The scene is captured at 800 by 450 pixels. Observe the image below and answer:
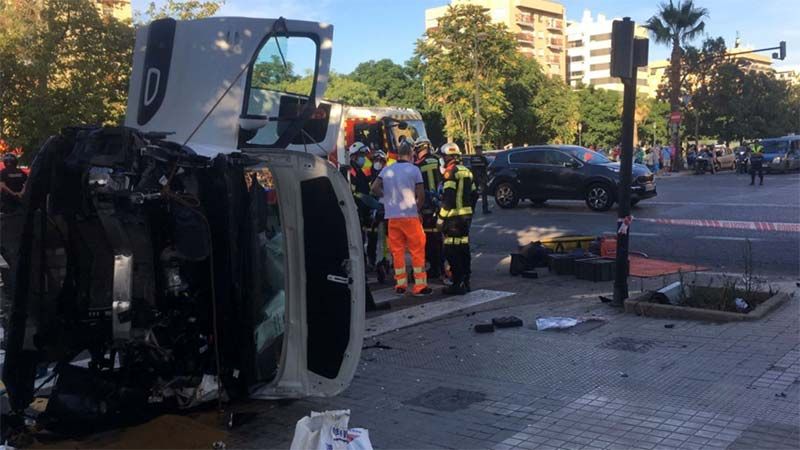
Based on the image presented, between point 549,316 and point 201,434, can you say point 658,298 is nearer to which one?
point 549,316

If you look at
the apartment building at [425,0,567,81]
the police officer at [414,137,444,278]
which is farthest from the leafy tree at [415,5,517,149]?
the apartment building at [425,0,567,81]

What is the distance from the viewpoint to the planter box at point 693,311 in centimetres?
705

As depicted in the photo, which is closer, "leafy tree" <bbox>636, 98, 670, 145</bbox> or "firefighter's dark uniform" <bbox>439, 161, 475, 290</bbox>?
"firefighter's dark uniform" <bbox>439, 161, 475, 290</bbox>

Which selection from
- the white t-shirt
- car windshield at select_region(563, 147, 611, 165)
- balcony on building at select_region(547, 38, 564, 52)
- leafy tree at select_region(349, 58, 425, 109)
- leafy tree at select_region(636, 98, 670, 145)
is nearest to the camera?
the white t-shirt

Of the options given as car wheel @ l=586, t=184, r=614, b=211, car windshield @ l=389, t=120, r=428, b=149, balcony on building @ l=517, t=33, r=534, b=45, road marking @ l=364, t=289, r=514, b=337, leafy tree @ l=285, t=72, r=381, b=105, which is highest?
balcony on building @ l=517, t=33, r=534, b=45

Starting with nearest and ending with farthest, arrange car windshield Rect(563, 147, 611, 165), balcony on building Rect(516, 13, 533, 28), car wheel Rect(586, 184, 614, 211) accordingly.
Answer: car wheel Rect(586, 184, 614, 211), car windshield Rect(563, 147, 611, 165), balcony on building Rect(516, 13, 533, 28)

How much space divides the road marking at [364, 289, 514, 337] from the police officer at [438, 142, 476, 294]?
308mm

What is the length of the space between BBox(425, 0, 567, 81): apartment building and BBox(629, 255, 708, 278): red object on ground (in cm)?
10715

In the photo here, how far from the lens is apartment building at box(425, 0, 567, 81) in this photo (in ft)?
390

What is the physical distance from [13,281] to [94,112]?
66.0 ft

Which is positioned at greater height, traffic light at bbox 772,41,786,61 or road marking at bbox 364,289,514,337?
traffic light at bbox 772,41,786,61

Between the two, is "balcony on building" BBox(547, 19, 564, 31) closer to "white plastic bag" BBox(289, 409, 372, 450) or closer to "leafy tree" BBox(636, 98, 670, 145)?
"leafy tree" BBox(636, 98, 670, 145)

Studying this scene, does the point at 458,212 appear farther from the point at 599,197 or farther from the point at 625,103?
the point at 599,197

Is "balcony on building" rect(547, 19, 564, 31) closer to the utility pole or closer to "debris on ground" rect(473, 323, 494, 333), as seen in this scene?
the utility pole
